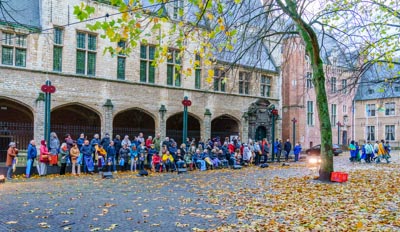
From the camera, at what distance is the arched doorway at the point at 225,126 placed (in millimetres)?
30891

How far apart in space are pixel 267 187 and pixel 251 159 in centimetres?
1168

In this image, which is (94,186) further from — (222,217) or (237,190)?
(222,217)

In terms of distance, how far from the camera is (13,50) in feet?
65.9

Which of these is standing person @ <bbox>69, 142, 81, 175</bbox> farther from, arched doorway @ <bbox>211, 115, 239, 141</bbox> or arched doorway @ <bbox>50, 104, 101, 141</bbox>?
arched doorway @ <bbox>211, 115, 239, 141</bbox>

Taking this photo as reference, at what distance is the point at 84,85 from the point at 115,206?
1467cm

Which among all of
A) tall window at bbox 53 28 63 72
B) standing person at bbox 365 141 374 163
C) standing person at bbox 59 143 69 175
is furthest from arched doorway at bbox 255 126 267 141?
standing person at bbox 59 143 69 175

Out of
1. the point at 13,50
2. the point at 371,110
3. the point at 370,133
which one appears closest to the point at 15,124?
the point at 13,50

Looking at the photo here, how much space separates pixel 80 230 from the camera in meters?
6.69

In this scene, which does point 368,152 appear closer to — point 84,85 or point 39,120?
point 84,85

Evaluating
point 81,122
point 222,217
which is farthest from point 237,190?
point 81,122

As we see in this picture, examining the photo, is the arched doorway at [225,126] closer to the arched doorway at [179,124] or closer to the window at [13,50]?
the arched doorway at [179,124]

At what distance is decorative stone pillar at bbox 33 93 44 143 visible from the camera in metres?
20.5

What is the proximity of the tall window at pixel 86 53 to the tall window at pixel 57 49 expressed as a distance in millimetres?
1007

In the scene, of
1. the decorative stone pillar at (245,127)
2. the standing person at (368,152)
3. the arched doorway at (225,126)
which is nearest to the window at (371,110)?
the standing person at (368,152)
